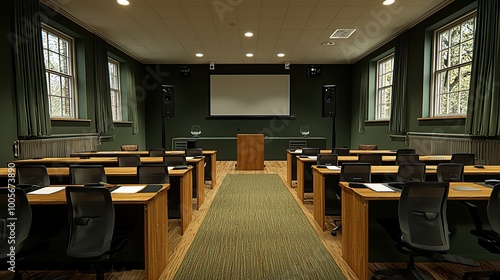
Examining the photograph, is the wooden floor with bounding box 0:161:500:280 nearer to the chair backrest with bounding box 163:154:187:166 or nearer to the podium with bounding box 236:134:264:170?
the chair backrest with bounding box 163:154:187:166

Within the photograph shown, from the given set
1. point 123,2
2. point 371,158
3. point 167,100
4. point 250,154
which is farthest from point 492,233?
point 167,100

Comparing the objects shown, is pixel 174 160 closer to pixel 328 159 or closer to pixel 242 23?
pixel 328 159

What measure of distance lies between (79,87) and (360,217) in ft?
22.2

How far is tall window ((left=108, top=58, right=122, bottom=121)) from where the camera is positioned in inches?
344

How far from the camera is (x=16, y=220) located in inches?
79.0

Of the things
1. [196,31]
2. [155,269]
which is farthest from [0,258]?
[196,31]

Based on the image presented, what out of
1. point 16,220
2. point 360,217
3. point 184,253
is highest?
point 16,220

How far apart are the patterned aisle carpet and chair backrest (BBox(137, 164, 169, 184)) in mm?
834

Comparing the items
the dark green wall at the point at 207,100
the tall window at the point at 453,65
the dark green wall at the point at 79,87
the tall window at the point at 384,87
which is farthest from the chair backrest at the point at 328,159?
the dark green wall at the point at 207,100

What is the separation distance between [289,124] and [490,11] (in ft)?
22.8

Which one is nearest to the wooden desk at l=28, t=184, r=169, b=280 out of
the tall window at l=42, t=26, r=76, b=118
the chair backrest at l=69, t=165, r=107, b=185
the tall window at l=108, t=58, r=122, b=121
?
the chair backrest at l=69, t=165, r=107, b=185

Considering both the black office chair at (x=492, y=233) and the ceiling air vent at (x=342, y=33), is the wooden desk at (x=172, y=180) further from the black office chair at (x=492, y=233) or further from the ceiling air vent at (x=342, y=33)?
the ceiling air vent at (x=342, y=33)

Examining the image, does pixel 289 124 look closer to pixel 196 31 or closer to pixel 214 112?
pixel 214 112

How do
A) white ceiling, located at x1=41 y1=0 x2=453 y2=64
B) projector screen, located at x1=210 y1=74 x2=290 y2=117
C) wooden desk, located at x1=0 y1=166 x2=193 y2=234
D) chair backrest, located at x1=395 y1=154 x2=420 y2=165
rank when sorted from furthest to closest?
1. projector screen, located at x1=210 y1=74 x2=290 y2=117
2. white ceiling, located at x1=41 y1=0 x2=453 y2=64
3. chair backrest, located at x1=395 y1=154 x2=420 y2=165
4. wooden desk, located at x1=0 y1=166 x2=193 y2=234
